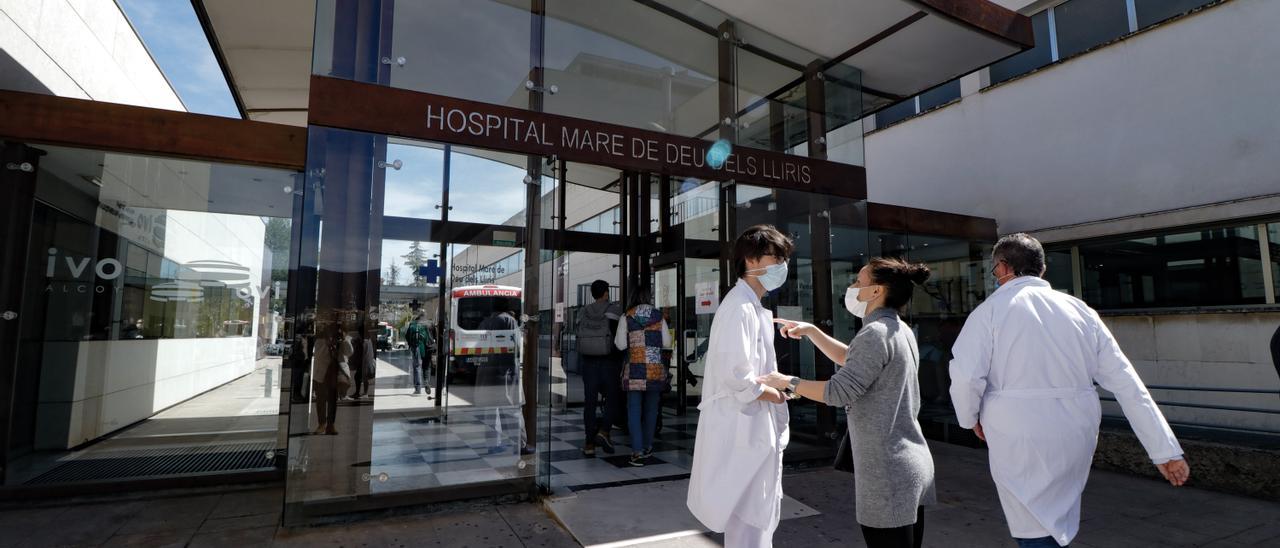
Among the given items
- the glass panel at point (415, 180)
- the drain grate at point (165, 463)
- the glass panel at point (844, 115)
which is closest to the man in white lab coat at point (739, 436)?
the glass panel at point (415, 180)

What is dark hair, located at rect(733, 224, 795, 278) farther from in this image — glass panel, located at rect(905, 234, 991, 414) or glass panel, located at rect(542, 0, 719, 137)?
glass panel, located at rect(905, 234, 991, 414)

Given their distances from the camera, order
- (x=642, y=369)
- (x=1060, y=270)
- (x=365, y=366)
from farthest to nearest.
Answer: (x=1060, y=270)
(x=642, y=369)
(x=365, y=366)

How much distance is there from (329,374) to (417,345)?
0.57 meters

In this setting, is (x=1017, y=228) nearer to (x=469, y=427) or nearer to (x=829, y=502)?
(x=829, y=502)

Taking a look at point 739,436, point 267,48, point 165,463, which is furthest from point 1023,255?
point 267,48

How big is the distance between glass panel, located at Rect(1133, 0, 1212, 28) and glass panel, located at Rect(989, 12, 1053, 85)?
0.97 m

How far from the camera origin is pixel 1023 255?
8.67 feet

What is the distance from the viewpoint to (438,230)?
4.56 meters

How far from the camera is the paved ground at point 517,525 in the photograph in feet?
12.3

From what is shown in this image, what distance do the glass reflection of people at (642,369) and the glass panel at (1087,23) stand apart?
6.25m

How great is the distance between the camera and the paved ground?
374 centimetres

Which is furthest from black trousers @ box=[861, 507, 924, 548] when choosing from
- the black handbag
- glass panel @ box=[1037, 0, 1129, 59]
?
glass panel @ box=[1037, 0, 1129, 59]

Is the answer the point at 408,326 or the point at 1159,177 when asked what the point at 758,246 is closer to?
the point at 408,326

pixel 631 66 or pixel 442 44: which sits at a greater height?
pixel 631 66
